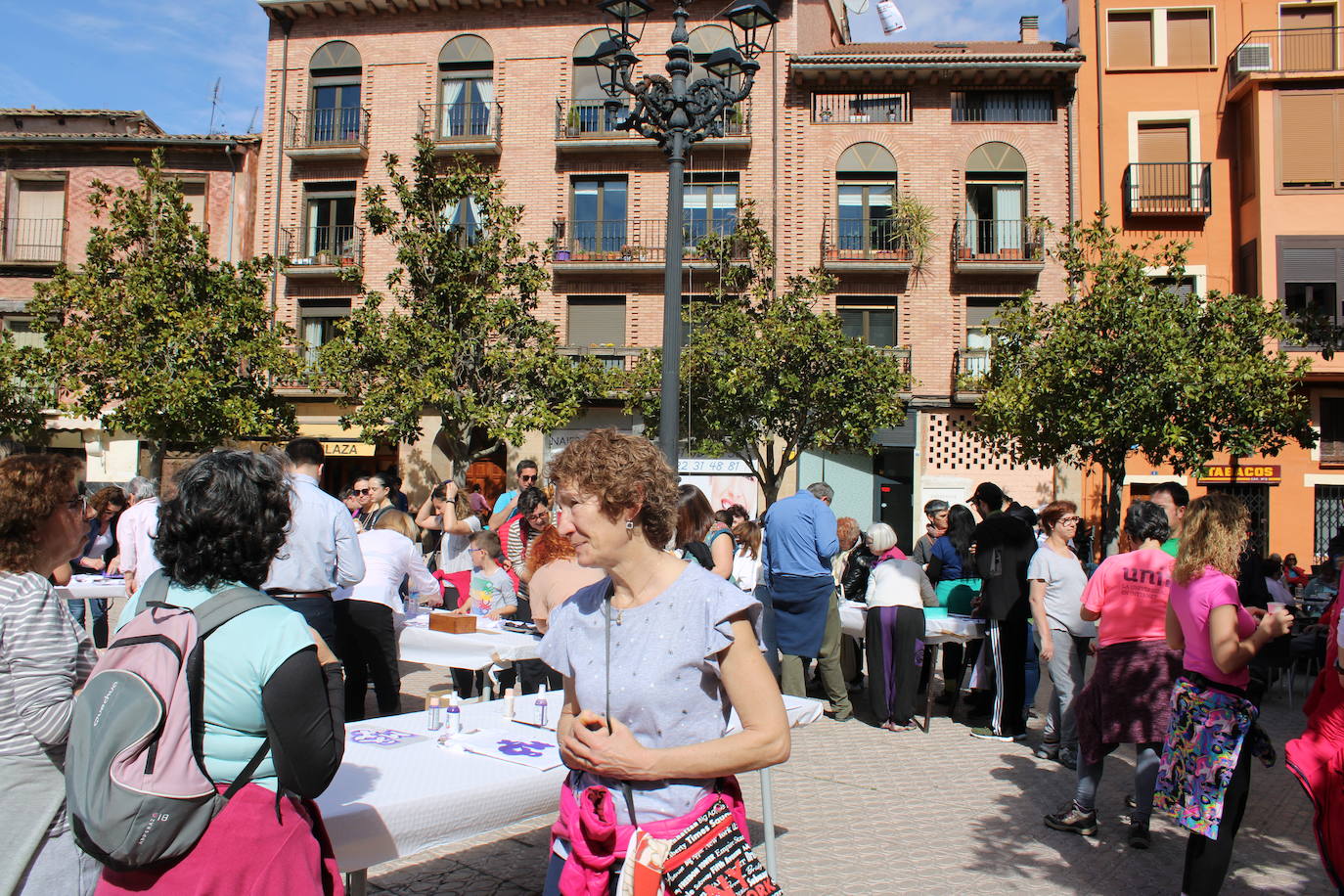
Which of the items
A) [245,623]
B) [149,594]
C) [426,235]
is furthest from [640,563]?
[426,235]

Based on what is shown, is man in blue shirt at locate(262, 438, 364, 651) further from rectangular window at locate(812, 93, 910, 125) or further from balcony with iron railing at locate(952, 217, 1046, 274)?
rectangular window at locate(812, 93, 910, 125)

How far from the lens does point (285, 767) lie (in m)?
2.20

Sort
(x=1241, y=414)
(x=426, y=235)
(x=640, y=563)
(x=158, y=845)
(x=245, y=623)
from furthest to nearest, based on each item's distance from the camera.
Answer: (x=426, y=235)
(x=1241, y=414)
(x=640, y=563)
(x=245, y=623)
(x=158, y=845)

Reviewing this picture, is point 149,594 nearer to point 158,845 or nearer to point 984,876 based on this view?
point 158,845

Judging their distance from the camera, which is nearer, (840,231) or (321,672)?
(321,672)

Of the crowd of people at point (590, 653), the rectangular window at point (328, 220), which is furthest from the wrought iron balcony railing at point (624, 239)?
the crowd of people at point (590, 653)

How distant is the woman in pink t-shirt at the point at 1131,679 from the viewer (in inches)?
205

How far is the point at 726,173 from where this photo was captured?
24.5 metres

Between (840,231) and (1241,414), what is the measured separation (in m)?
10.2

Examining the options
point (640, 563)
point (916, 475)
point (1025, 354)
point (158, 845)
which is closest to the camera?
point (158, 845)

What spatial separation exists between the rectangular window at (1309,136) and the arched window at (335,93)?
22.3 meters

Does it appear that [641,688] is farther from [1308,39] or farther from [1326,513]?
[1308,39]

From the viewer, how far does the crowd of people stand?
7.31 ft

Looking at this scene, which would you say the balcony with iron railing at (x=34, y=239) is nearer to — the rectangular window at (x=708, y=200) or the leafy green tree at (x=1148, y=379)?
the rectangular window at (x=708, y=200)
